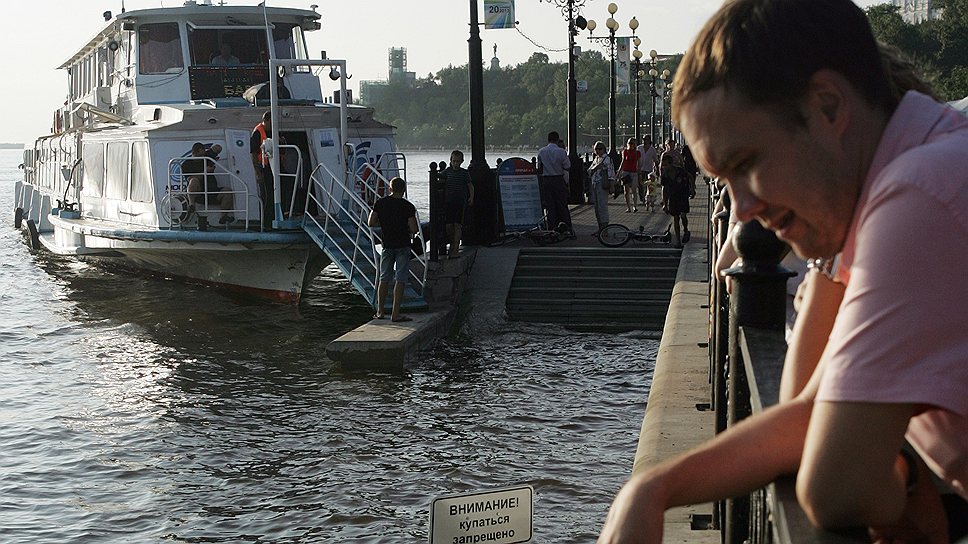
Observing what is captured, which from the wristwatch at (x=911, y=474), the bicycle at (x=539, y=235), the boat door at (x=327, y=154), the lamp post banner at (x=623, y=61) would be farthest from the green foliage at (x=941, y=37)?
the wristwatch at (x=911, y=474)

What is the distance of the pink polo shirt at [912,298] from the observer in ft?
4.22

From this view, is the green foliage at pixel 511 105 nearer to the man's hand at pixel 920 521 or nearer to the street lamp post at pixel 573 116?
the street lamp post at pixel 573 116

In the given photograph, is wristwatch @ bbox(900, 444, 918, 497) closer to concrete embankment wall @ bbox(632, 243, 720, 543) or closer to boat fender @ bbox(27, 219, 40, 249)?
concrete embankment wall @ bbox(632, 243, 720, 543)

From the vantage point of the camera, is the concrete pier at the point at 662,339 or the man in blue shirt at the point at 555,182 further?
the man in blue shirt at the point at 555,182

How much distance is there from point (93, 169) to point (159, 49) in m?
2.99

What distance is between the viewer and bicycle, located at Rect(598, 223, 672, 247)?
18.4 metres

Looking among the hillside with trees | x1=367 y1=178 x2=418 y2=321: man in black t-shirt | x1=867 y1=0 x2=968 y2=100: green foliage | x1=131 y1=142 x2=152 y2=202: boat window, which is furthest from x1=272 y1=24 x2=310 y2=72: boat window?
x1=867 y1=0 x2=968 y2=100: green foliage

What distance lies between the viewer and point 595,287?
16984 mm

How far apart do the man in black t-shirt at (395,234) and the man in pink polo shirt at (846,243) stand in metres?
12.5

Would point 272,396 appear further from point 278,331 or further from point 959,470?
point 959,470

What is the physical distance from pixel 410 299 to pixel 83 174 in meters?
11.2

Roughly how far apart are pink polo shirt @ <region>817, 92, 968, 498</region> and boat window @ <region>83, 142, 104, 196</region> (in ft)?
73.0

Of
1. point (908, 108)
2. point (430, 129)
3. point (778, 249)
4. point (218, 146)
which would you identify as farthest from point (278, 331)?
point (430, 129)

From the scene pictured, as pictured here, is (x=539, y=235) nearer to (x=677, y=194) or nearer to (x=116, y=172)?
(x=677, y=194)
